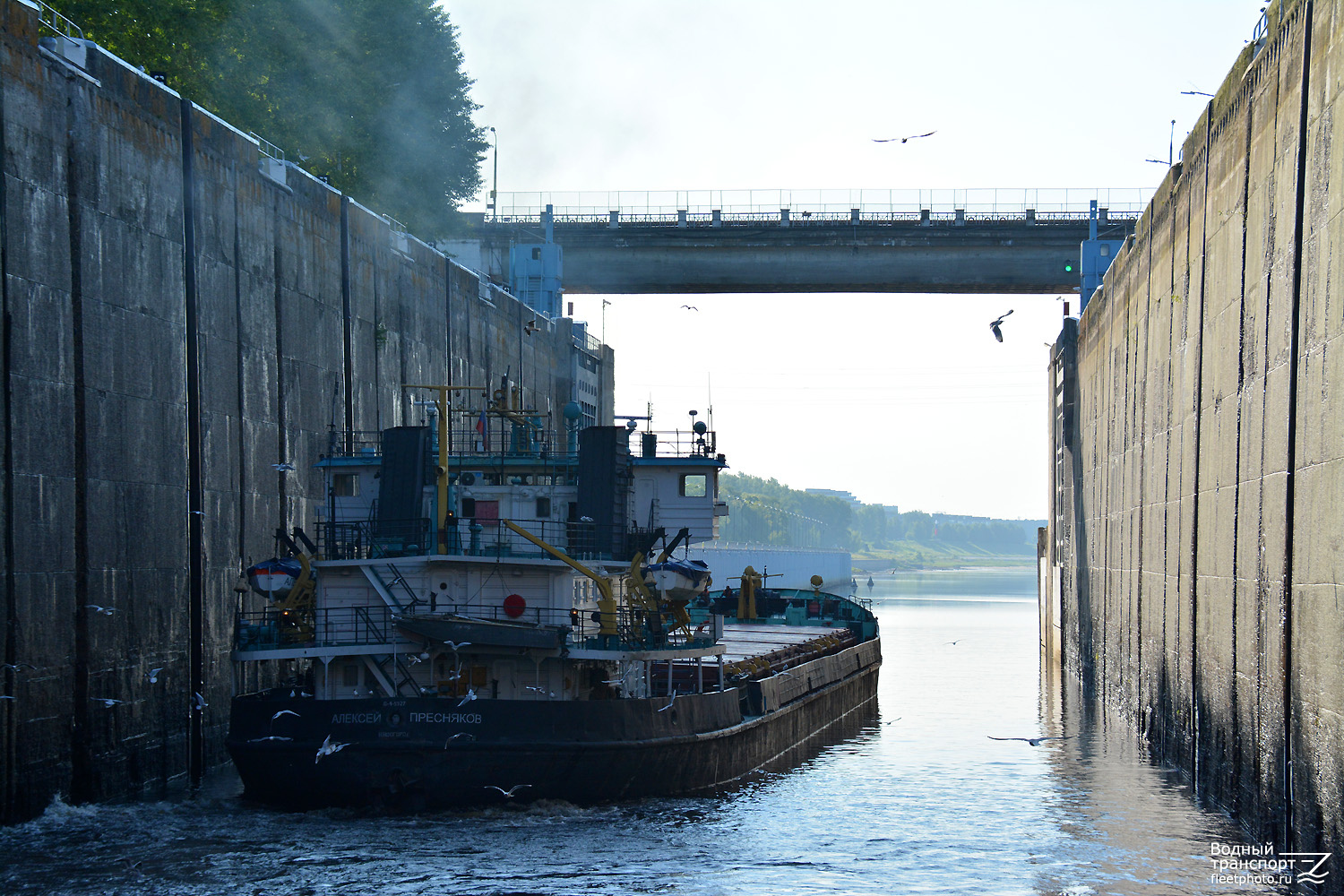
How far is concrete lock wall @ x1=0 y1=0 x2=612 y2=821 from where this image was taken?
83.5 feet

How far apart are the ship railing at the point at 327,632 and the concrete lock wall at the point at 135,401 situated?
2.75 m

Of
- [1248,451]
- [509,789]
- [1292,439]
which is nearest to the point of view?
[1292,439]

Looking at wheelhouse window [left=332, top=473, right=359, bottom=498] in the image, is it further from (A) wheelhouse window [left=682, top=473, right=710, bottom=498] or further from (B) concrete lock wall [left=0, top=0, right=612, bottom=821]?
(A) wheelhouse window [left=682, top=473, right=710, bottom=498]

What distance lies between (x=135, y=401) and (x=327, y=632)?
671 centimetres

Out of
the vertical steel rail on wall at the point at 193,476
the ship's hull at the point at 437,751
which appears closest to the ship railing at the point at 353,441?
the vertical steel rail on wall at the point at 193,476

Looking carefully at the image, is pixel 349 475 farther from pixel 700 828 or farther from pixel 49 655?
pixel 700 828

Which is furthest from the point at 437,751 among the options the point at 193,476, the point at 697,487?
the point at 193,476

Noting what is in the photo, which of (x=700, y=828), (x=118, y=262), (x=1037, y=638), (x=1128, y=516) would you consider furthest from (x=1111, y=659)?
(x=1037, y=638)

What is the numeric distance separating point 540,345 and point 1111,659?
1387 inches

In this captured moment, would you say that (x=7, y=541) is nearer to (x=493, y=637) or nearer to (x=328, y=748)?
(x=328, y=748)

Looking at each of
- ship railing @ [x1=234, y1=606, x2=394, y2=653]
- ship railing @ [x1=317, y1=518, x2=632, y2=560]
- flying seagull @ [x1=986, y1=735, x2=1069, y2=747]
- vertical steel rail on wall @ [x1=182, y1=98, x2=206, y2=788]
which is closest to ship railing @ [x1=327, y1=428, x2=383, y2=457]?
vertical steel rail on wall @ [x1=182, y1=98, x2=206, y2=788]

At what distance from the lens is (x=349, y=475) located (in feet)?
106

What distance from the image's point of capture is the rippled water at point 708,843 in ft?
74.3

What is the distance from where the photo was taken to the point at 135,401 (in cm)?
2973
